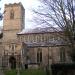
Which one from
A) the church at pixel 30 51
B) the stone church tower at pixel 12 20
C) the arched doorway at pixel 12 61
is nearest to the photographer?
the church at pixel 30 51

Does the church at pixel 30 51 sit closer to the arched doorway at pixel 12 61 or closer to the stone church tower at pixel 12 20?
the arched doorway at pixel 12 61

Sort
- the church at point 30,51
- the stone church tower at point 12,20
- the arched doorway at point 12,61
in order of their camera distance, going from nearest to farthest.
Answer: the church at point 30,51 → the arched doorway at point 12,61 → the stone church tower at point 12,20

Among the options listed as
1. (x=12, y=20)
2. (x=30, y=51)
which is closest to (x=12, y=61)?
(x=30, y=51)

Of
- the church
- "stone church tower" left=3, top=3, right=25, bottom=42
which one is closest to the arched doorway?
the church

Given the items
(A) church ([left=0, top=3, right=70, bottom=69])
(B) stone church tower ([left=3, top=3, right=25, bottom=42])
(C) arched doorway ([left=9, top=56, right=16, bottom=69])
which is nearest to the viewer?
(A) church ([left=0, top=3, right=70, bottom=69])

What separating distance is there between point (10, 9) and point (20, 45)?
2600cm

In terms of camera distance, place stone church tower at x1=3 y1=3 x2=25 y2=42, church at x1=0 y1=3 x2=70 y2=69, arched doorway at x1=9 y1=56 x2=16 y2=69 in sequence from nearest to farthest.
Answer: church at x1=0 y1=3 x2=70 y2=69
arched doorway at x1=9 y1=56 x2=16 y2=69
stone church tower at x1=3 y1=3 x2=25 y2=42

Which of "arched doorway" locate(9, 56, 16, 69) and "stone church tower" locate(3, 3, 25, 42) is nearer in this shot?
"arched doorway" locate(9, 56, 16, 69)

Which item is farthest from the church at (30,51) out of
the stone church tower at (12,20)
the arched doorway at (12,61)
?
the stone church tower at (12,20)

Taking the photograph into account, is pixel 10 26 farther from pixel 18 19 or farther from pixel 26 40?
pixel 26 40

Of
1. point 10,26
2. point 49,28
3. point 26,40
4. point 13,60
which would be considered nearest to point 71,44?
point 49,28

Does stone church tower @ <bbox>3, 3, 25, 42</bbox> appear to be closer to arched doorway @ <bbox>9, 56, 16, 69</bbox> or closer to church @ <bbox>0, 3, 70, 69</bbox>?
church @ <bbox>0, 3, 70, 69</bbox>

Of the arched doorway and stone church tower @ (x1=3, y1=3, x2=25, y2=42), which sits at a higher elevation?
stone church tower @ (x1=3, y1=3, x2=25, y2=42)

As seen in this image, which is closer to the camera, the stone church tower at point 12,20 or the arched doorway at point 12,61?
the arched doorway at point 12,61
